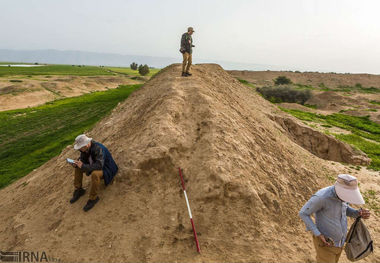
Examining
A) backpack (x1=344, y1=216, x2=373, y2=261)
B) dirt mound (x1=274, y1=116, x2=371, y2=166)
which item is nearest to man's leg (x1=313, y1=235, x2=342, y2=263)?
backpack (x1=344, y1=216, x2=373, y2=261)

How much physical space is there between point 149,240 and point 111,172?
6.78 feet

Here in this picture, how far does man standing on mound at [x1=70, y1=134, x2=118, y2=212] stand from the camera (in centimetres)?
566

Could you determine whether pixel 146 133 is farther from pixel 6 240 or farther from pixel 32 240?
pixel 6 240

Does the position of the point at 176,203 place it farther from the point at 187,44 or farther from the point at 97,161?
the point at 187,44

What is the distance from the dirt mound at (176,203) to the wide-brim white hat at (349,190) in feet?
7.37

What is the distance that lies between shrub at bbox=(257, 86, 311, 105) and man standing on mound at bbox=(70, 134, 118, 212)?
36376mm

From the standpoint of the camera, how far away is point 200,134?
7.57m

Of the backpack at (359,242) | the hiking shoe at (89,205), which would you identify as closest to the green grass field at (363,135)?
the backpack at (359,242)

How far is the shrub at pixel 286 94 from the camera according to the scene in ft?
129

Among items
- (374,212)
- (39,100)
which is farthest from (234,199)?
(39,100)

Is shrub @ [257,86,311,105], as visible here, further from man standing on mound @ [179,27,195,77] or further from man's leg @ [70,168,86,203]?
man's leg @ [70,168,86,203]

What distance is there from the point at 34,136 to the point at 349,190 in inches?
837

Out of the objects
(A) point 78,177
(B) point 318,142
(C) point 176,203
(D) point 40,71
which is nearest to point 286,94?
(B) point 318,142

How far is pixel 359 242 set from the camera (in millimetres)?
4156
